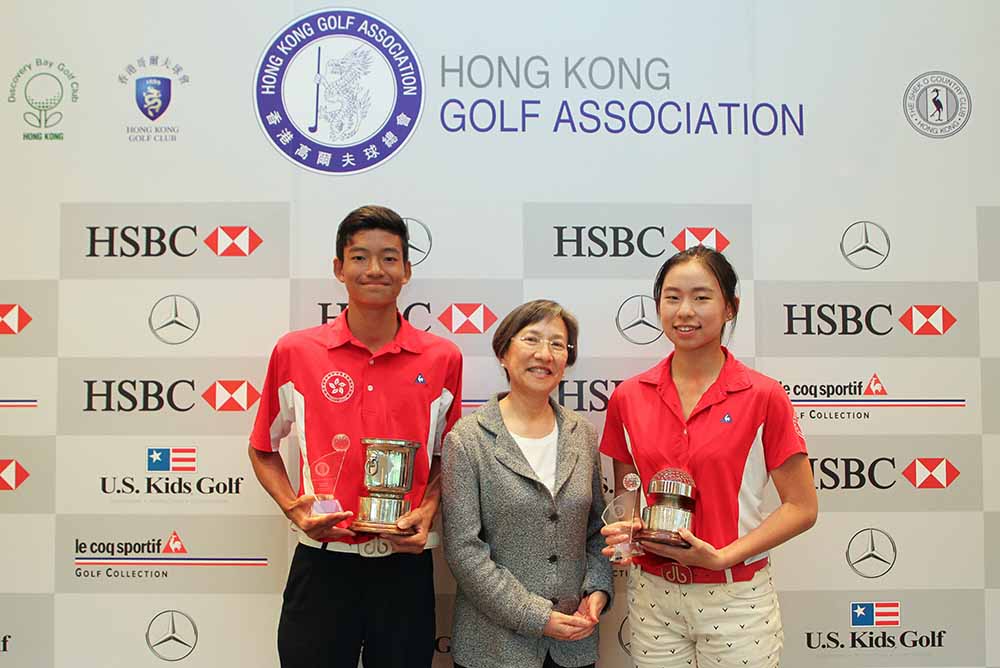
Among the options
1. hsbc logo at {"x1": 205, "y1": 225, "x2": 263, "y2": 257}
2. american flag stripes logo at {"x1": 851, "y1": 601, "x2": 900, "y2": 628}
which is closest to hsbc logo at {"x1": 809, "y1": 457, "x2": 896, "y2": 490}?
american flag stripes logo at {"x1": 851, "y1": 601, "x2": 900, "y2": 628}

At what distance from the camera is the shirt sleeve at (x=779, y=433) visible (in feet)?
6.87

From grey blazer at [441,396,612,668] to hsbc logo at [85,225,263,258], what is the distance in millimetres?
1215

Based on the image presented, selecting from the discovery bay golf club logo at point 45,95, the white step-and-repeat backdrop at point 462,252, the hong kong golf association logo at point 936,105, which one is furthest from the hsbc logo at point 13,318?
the hong kong golf association logo at point 936,105

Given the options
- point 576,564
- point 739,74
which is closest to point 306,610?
point 576,564

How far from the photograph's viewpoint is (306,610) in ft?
7.34

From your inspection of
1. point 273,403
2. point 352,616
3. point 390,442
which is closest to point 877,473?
point 390,442

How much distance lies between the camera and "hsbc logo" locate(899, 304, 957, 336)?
9.16 feet

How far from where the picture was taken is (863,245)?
2.78m

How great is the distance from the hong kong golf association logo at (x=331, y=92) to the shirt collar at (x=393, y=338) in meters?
0.67

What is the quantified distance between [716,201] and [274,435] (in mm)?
1827

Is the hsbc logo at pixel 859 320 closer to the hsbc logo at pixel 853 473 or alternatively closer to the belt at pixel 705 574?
the hsbc logo at pixel 853 473

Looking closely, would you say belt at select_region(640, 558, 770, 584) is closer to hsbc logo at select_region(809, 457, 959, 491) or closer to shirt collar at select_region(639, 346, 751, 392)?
shirt collar at select_region(639, 346, 751, 392)

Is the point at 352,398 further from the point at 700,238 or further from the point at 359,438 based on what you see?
the point at 700,238

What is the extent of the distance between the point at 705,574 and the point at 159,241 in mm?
2239
